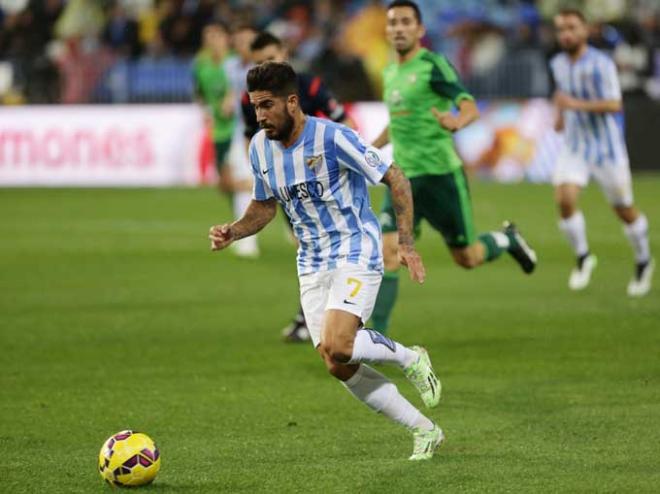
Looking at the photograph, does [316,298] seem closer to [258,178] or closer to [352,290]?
[352,290]

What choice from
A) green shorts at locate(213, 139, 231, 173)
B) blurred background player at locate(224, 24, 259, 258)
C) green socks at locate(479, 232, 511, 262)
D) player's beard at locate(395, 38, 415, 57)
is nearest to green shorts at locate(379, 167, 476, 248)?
green socks at locate(479, 232, 511, 262)

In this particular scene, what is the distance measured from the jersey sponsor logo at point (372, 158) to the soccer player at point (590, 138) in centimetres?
629

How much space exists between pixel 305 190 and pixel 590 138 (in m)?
6.78

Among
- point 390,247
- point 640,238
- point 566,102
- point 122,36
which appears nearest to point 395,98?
point 390,247

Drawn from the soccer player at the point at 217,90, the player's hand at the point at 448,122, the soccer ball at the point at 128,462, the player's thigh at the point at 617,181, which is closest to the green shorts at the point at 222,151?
the soccer player at the point at 217,90

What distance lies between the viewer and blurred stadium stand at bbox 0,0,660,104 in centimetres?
2573

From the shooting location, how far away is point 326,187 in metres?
6.93

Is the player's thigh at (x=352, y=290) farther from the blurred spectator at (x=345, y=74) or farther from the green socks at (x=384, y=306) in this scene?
the blurred spectator at (x=345, y=74)

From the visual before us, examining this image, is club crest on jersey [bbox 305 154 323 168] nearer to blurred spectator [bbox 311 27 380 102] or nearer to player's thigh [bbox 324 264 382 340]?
player's thigh [bbox 324 264 382 340]

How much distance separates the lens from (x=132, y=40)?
2705 cm

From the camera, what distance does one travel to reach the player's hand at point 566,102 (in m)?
12.9

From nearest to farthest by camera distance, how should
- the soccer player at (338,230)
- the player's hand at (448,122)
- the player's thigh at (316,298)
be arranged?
the soccer player at (338,230), the player's thigh at (316,298), the player's hand at (448,122)

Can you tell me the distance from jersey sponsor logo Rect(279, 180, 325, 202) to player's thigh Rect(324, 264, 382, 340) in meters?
0.37

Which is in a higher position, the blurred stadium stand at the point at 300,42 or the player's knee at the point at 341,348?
the blurred stadium stand at the point at 300,42
